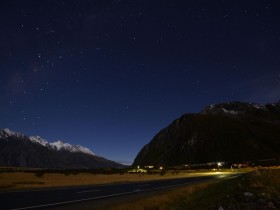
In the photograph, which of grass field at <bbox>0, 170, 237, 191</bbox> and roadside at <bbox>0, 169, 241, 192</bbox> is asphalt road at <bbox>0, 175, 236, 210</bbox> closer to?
roadside at <bbox>0, 169, 241, 192</bbox>

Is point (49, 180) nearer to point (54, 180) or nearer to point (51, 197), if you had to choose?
point (54, 180)

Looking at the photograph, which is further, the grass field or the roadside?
the grass field

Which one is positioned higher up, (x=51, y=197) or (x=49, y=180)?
(x=49, y=180)

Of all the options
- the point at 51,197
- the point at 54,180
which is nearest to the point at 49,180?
the point at 54,180

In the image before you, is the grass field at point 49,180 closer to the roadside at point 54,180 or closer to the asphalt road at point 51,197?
the roadside at point 54,180

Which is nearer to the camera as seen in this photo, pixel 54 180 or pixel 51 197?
pixel 51 197

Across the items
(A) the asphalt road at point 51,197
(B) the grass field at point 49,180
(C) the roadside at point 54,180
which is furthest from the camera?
(B) the grass field at point 49,180

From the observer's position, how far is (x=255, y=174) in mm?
16562

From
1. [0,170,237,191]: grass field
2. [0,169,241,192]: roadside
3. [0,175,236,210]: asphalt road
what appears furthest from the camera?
[0,170,237,191]: grass field

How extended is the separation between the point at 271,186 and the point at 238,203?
2887 mm

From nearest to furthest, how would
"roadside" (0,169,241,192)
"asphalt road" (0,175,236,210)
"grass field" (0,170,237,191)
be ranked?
"asphalt road" (0,175,236,210) → "roadside" (0,169,241,192) → "grass field" (0,170,237,191)

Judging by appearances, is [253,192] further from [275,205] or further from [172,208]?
[172,208]

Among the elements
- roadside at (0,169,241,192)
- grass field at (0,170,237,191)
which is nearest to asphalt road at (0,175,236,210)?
roadside at (0,169,241,192)

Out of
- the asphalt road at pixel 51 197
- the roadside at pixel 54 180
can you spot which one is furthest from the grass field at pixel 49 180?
the asphalt road at pixel 51 197
